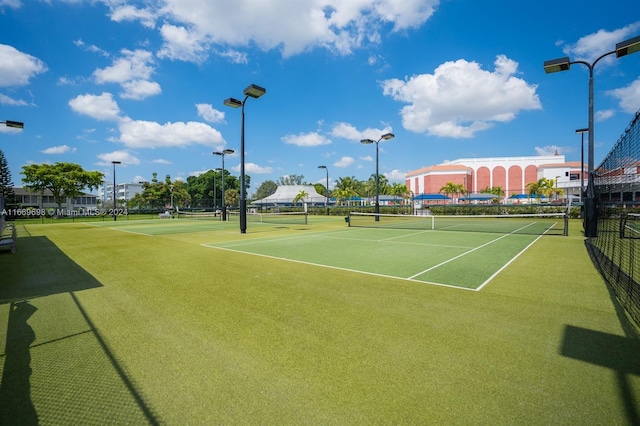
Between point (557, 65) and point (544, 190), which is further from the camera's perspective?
point (544, 190)

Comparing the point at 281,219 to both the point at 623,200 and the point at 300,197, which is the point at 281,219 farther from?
the point at 300,197

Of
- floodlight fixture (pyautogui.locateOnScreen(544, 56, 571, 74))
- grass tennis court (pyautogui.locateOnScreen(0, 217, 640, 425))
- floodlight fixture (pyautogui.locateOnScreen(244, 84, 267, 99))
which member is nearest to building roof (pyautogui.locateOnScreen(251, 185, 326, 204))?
floodlight fixture (pyautogui.locateOnScreen(244, 84, 267, 99))

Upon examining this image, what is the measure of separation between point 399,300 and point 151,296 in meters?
4.67

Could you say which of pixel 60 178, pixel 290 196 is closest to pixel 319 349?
pixel 60 178

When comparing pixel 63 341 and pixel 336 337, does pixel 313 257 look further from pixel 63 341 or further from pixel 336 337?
pixel 63 341

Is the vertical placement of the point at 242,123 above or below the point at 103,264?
above

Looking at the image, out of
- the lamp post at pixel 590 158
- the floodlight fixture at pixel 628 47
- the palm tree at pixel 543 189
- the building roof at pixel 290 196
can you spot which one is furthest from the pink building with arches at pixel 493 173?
the floodlight fixture at pixel 628 47

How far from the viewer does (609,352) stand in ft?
11.8

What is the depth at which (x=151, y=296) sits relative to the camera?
6031mm

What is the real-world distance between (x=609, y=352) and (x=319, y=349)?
3.33 m

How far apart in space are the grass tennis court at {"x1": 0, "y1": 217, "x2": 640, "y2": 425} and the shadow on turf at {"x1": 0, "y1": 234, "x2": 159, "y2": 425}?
2cm

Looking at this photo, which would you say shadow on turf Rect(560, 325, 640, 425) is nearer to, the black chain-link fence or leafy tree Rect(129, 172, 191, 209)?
the black chain-link fence

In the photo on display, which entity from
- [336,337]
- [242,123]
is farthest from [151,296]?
[242,123]

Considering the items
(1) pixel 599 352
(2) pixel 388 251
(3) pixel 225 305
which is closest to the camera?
(1) pixel 599 352
